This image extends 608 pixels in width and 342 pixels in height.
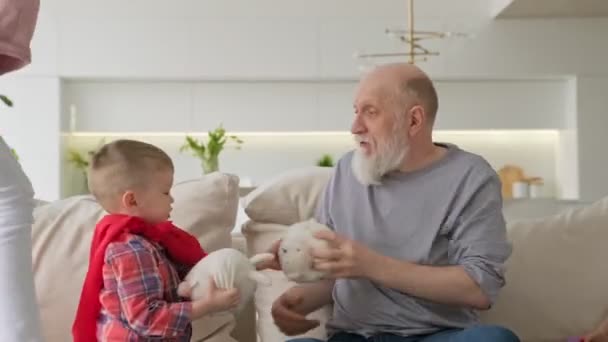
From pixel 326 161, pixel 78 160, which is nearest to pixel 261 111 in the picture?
pixel 326 161

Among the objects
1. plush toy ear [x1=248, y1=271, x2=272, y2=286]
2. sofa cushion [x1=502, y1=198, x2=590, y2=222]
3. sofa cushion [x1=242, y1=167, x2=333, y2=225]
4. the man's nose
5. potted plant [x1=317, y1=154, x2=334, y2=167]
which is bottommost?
plush toy ear [x1=248, y1=271, x2=272, y2=286]

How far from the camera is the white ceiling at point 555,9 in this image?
604 cm

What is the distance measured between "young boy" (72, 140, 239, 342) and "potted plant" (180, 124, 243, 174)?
399 cm

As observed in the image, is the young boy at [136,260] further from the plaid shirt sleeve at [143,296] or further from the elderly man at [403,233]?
the elderly man at [403,233]

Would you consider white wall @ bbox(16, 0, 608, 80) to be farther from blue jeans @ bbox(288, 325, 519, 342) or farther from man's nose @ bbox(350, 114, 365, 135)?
blue jeans @ bbox(288, 325, 519, 342)

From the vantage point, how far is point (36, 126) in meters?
6.23

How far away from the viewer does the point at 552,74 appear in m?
6.43

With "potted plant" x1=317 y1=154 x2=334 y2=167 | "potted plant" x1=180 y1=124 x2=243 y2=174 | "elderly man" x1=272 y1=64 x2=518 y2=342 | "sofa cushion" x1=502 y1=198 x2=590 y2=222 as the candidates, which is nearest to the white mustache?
"elderly man" x1=272 y1=64 x2=518 y2=342

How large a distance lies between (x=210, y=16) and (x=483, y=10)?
190 centimetres

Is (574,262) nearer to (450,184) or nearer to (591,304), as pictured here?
(591,304)

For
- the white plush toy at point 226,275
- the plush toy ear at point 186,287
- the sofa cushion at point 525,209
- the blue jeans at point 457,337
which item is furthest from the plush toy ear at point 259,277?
the sofa cushion at point 525,209

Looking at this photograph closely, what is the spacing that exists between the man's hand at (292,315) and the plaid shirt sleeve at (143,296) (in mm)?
256

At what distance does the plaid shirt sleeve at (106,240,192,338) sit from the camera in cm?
164

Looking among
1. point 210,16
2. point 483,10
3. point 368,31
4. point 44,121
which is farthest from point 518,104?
point 44,121
